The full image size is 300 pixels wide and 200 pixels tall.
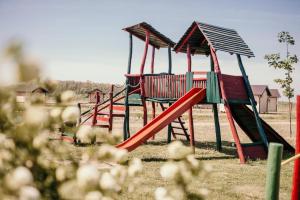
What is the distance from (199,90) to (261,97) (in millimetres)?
46612

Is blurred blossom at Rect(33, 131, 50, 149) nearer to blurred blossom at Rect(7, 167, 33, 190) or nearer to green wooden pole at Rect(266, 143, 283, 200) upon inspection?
blurred blossom at Rect(7, 167, 33, 190)

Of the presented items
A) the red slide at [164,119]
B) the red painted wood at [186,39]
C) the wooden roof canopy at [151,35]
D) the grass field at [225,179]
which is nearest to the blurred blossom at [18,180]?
the grass field at [225,179]

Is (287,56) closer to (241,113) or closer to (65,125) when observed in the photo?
(241,113)

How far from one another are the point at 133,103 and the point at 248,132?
492cm

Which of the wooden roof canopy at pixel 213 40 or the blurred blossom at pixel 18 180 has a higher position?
the wooden roof canopy at pixel 213 40

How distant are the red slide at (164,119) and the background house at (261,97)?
1811 inches

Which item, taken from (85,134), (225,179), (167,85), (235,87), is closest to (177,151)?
(85,134)

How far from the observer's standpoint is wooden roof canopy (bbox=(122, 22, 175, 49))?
14.2m

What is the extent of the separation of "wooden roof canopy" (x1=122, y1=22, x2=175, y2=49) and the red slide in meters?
4.14

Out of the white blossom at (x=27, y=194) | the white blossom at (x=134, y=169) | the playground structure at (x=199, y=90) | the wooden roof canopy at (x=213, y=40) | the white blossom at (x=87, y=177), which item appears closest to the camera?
the white blossom at (x=27, y=194)

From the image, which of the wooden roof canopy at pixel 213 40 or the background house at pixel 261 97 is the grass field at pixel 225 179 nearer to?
the wooden roof canopy at pixel 213 40

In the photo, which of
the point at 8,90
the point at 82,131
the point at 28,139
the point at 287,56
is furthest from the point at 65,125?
the point at 287,56

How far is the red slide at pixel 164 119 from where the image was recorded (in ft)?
32.0

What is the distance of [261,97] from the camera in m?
55.2
